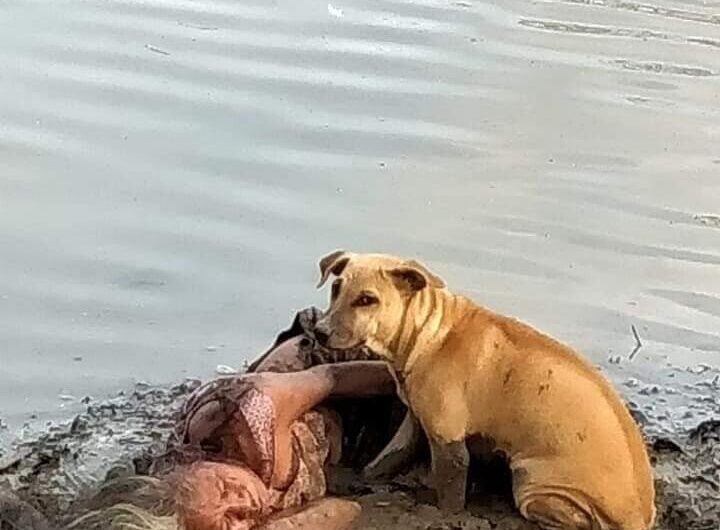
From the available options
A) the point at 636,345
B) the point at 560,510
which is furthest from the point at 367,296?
the point at 636,345

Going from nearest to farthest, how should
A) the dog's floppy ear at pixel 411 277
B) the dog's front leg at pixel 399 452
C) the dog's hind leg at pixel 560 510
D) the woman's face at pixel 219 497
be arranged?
the woman's face at pixel 219 497 → the dog's hind leg at pixel 560 510 → the dog's floppy ear at pixel 411 277 → the dog's front leg at pixel 399 452

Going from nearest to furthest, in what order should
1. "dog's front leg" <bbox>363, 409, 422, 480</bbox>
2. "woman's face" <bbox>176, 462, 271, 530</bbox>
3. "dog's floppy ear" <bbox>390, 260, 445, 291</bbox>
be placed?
"woman's face" <bbox>176, 462, 271, 530</bbox>
"dog's floppy ear" <bbox>390, 260, 445, 291</bbox>
"dog's front leg" <bbox>363, 409, 422, 480</bbox>

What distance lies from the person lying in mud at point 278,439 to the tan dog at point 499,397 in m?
0.13

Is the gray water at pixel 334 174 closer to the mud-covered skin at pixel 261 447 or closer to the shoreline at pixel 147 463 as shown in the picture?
the shoreline at pixel 147 463

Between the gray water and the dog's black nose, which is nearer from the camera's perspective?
the dog's black nose

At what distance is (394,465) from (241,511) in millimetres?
489

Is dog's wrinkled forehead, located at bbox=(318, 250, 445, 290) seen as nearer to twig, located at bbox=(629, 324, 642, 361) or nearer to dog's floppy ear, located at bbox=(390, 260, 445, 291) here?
dog's floppy ear, located at bbox=(390, 260, 445, 291)

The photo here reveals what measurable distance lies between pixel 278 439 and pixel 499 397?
0.48 m

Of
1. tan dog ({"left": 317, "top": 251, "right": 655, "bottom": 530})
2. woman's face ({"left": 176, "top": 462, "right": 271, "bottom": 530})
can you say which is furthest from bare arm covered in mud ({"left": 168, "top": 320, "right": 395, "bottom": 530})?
tan dog ({"left": 317, "top": 251, "right": 655, "bottom": 530})

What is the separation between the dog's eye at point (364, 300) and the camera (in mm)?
3512

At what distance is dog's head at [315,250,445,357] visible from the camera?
11.5 ft

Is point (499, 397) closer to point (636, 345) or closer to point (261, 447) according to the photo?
point (261, 447)

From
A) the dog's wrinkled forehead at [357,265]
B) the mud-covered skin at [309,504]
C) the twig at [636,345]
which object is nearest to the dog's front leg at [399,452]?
the mud-covered skin at [309,504]

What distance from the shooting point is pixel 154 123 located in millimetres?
5633
